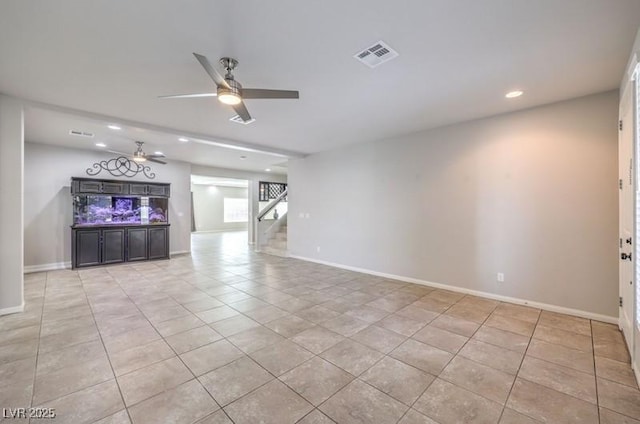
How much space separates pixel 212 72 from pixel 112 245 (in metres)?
6.32

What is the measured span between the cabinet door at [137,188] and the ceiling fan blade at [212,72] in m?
Answer: 6.12

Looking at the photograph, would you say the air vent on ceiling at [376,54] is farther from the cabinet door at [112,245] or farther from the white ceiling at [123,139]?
the cabinet door at [112,245]

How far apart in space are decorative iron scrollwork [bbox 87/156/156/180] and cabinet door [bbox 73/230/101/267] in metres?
1.56

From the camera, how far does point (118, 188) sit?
675 cm

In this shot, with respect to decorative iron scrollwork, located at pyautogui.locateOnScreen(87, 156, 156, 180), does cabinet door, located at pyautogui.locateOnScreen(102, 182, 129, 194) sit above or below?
below

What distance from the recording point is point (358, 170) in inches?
234

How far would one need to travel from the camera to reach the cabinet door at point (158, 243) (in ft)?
23.3

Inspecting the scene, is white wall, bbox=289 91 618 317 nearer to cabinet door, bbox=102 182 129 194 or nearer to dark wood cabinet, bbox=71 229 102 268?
cabinet door, bbox=102 182 129 194

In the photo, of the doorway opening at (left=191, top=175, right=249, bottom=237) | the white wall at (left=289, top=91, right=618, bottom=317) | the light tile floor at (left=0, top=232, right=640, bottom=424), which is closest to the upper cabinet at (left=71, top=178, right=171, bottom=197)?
the light tile floor at (left=0, top=232, right=640, bottom=424)

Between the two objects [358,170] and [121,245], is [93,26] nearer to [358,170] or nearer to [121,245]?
[358,170]

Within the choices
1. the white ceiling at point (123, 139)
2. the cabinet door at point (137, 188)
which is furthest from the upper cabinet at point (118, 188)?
the white ceiling at point (123, 139)

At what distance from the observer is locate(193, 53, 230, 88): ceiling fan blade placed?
1.96 m

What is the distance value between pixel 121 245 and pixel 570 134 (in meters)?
8.99

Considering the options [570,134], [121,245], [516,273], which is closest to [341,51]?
[570,134]
